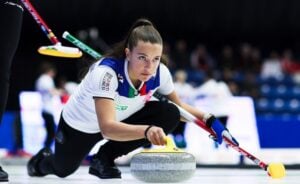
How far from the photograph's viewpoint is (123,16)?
14.1 metres

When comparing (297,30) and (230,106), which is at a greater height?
(297,30)

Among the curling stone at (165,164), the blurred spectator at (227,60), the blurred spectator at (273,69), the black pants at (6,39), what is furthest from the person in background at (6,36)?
the blurred spectator at (273,69)

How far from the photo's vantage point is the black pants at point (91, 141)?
4.03 meters

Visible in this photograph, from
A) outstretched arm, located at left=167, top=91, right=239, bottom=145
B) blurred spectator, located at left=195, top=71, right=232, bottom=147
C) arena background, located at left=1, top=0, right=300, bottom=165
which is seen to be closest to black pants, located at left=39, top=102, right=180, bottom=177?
outstretched arm, located at left=167, top=91, right=239, bottom=145

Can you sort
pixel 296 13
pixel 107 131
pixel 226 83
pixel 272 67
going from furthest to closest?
1. pixel 296 13
2. pixel 272 67
3. pixel 226 83
4. pixel 107 131

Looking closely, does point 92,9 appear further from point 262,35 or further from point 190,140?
point 190,140

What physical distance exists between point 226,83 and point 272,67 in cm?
298

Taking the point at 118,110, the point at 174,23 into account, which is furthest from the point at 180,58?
the point at 118,110

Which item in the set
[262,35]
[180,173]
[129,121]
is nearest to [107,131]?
[180,173]

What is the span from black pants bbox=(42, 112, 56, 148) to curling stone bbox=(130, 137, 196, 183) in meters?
4.63

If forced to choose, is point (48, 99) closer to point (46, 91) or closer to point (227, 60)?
point (46, 91)

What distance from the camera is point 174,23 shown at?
47.4 feet

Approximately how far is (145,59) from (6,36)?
82 centimetres

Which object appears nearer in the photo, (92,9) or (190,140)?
(190,140)
